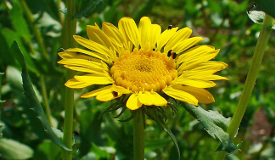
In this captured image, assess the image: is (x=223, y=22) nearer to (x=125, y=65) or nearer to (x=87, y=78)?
(x=125, y=65)

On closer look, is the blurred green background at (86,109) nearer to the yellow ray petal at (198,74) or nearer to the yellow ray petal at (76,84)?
the yellow ray petal at (76,84)

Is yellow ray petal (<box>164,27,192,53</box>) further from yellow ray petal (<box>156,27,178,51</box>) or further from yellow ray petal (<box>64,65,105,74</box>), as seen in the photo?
yellow ray petal (<box>64,65,105,74</box>)

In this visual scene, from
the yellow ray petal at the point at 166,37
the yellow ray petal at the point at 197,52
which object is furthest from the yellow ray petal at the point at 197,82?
the yellow ray petal at the point at 166,37

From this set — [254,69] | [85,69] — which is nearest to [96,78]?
[85,69]

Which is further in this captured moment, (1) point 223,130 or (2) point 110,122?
(2) point 110,122

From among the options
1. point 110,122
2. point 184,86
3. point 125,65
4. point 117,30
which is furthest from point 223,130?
point 110,122

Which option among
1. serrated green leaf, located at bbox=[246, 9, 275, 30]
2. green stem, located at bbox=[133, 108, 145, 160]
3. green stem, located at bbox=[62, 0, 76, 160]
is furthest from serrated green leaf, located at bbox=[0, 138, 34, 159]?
serrated green leaf, located at bbox=[246, 9, 275, 30]
